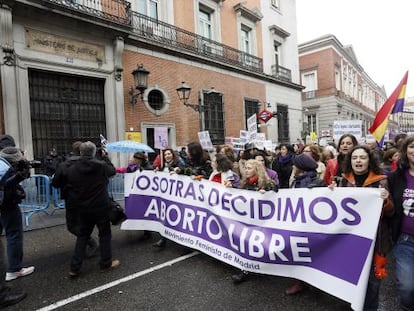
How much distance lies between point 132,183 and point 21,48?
20.7 ft

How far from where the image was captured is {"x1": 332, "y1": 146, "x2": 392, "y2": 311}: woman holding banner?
2.35m

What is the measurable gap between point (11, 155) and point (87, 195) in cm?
97

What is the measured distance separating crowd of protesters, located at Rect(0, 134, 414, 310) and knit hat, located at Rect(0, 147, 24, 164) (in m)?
0.53

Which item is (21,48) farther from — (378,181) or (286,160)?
(378,181)

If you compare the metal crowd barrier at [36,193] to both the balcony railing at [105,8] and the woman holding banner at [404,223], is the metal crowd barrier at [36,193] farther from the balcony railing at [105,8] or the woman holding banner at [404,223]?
the woman holding banner at [404,223]

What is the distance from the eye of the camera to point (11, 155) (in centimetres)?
329

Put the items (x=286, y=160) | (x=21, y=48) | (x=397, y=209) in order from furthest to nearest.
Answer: (x=21, y=48) → (x=286, y=160) → (x=397, y=209)

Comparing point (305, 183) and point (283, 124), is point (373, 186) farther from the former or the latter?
point (283, 124)

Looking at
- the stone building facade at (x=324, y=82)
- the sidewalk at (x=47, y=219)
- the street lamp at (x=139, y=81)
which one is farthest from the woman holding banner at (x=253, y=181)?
the stone building facade at (x=324, y=82)

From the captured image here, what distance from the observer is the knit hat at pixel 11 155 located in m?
3.26

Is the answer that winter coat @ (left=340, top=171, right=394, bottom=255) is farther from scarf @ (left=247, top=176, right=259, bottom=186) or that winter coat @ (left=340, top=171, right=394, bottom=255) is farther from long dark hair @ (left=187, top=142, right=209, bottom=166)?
long dark hair @ (left=187, top=142, right=209, bottom=166)

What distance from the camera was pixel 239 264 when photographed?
330 centimetres

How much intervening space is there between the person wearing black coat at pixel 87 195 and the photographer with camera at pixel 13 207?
0.43 metres

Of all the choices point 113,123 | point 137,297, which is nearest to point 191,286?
point 137,297
